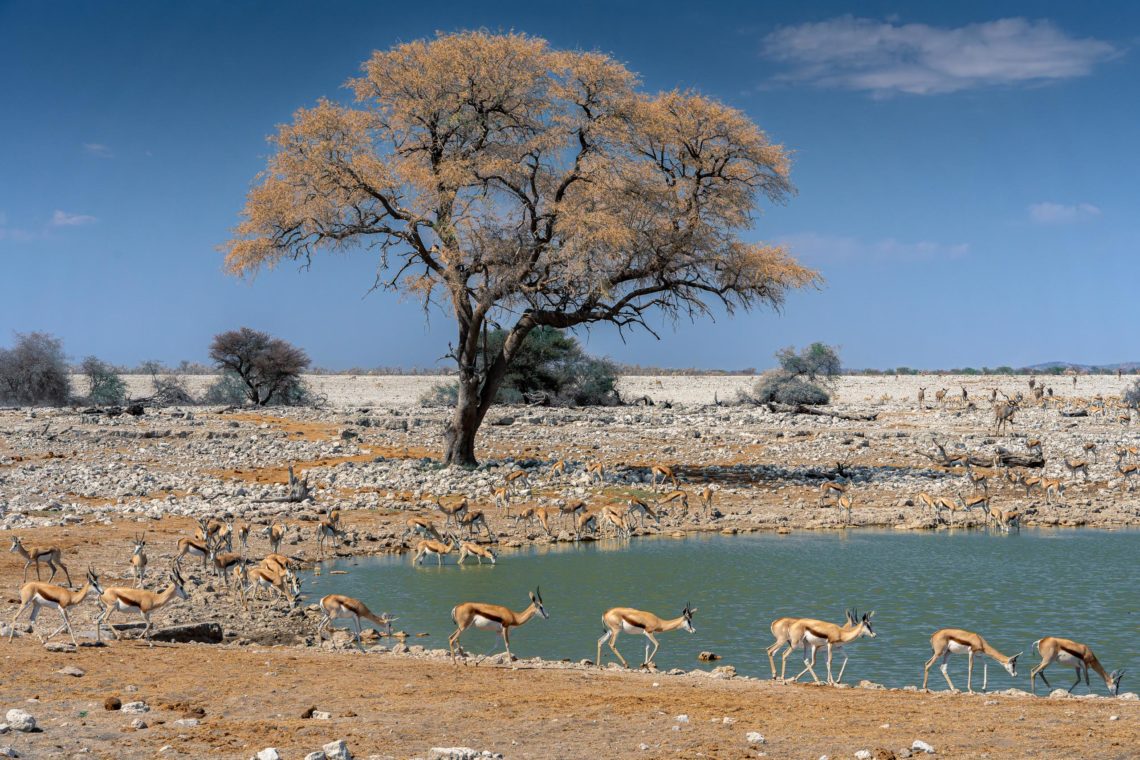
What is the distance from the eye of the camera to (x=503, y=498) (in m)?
21.7

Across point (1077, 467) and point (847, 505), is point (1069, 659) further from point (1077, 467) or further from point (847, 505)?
point (1077, 467)

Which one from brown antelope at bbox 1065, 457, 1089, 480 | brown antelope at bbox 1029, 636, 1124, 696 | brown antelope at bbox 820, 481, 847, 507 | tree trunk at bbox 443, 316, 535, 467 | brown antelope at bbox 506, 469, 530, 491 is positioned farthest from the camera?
tree trunk at bbox 443, 316, 535, 467

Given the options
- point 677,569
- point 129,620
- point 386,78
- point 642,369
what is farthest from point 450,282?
point 642,369

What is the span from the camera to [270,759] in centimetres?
682

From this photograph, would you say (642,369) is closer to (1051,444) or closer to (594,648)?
(1051,444)

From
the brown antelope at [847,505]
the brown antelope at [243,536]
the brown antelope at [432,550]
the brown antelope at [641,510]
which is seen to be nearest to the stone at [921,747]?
the brown antelope at [432,550]

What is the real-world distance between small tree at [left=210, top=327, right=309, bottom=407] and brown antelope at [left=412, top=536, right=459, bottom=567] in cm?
3191

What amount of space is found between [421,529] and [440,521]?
1.37m

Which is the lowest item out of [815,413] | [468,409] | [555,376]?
[815,413]

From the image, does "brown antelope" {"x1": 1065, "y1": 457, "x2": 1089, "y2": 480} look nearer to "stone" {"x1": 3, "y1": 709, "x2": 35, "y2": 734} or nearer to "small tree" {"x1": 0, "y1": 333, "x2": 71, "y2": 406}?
"stone" {"x1": 3, "y1": 709, "x2": 35, "y2": 734}

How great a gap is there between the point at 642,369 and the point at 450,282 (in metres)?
82.8

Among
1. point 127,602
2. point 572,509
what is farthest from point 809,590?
point 127,602

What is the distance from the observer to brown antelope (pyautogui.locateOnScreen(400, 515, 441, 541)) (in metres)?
18.6

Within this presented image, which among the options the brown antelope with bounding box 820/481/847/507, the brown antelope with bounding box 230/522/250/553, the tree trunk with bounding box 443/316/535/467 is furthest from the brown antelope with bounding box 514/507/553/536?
the brown antelope with bounding box 820/481/847/507
